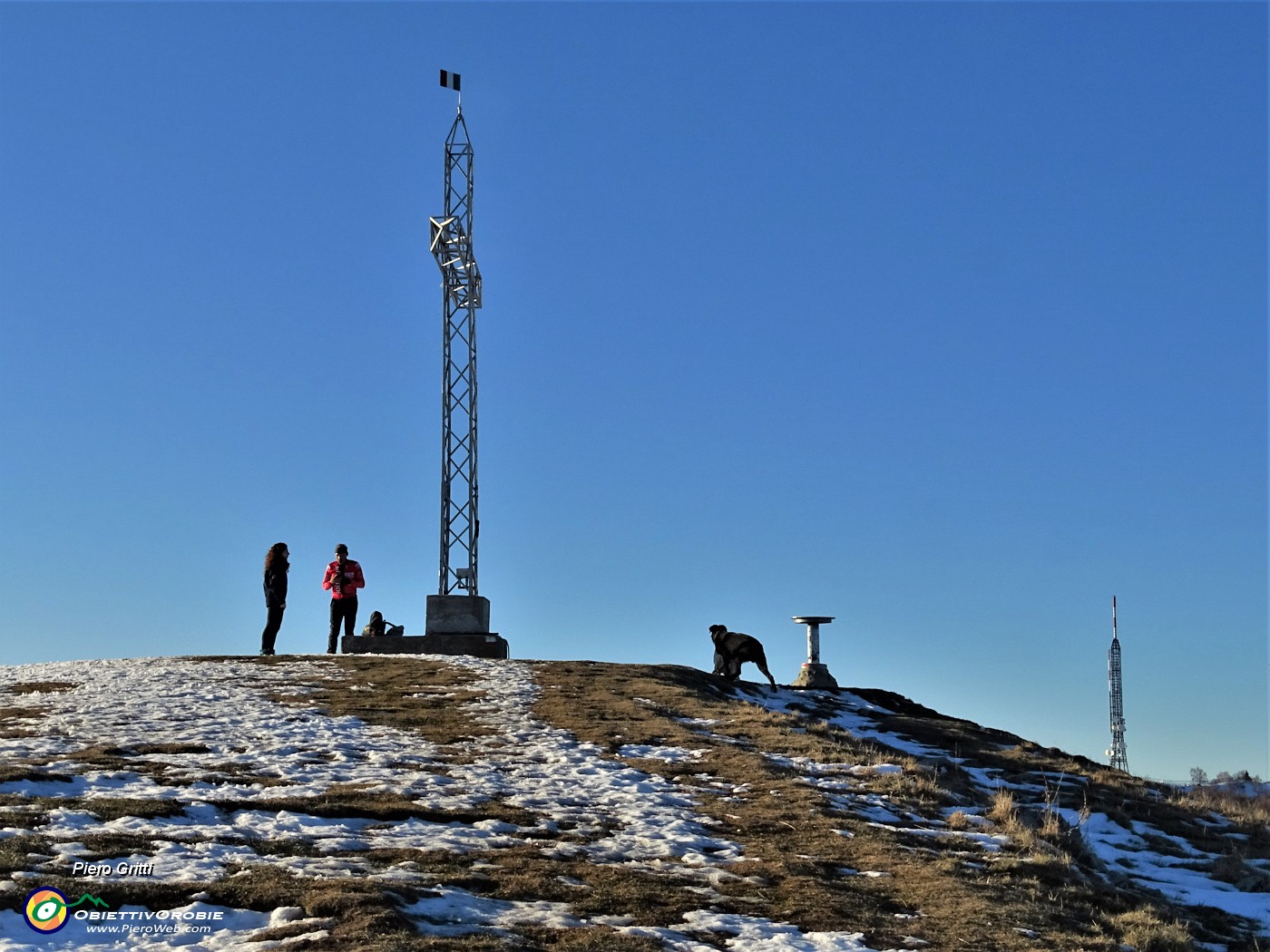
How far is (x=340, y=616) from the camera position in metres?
24.5

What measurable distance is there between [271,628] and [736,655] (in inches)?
333

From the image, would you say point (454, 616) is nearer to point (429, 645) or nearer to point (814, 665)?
point (429, 645)

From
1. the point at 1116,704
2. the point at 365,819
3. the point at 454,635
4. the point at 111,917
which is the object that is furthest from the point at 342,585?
the point at 1116,704

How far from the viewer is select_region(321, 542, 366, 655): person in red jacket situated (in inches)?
942

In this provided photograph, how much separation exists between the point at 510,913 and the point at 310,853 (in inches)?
75.6

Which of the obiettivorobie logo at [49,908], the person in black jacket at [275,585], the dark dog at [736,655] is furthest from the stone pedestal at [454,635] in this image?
the obiettivorobie logo at [49,908]

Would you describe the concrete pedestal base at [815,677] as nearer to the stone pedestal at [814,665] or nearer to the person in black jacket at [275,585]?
the stone pedestal at [814,665]

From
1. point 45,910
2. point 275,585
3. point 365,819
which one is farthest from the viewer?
point 275,585

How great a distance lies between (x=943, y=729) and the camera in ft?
68.3

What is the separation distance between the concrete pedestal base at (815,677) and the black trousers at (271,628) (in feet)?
33.4

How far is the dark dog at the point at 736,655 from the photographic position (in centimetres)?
2316

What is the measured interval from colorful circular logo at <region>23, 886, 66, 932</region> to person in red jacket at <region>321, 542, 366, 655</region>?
1604 centimetres

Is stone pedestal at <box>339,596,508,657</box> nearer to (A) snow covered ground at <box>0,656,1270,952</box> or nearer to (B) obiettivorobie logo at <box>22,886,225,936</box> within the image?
(A) snow covered ground at <box>0,656,1270,952</box>

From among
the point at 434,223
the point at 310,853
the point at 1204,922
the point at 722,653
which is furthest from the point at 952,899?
the point at 434,223
